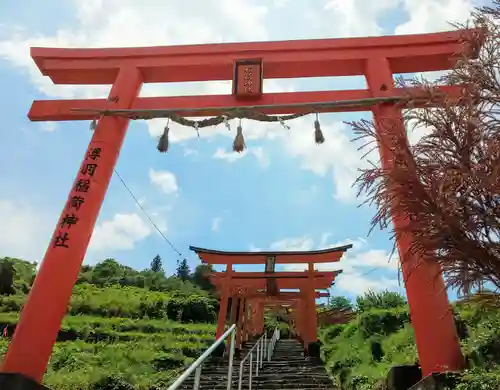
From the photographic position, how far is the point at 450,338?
4617 millimetres

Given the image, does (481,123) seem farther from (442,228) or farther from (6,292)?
(6,292)

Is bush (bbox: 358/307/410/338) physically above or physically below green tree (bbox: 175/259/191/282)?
below

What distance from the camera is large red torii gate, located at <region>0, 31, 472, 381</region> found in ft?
17.8

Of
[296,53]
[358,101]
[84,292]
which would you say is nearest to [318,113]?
[358,101]

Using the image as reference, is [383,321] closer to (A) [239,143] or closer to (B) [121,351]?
(B) [121,351]

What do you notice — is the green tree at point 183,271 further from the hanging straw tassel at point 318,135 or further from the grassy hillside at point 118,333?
the hanging straw tassel at point 318,135

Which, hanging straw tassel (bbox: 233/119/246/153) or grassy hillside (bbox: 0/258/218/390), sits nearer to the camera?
hanging straw tassel (bbox: 233/119/246/153)

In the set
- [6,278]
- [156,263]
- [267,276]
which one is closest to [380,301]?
[267,276]

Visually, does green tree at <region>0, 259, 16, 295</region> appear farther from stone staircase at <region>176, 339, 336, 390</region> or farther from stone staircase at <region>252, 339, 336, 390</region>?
stone staircase at <region>252, 339, 336, 390</region>

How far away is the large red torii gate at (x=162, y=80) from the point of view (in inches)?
213

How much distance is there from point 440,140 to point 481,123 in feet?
1.05

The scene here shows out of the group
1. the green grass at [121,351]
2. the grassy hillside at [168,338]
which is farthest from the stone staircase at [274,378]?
the green grass at [121,351]

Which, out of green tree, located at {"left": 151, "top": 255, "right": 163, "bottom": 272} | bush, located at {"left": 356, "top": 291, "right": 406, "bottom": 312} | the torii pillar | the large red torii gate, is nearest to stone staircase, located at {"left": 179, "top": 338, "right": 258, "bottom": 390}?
the large red torii gate

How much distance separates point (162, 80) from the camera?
7.42 m
